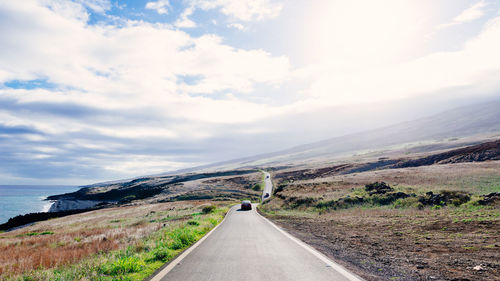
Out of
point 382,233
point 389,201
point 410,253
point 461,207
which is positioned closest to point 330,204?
point 389,201

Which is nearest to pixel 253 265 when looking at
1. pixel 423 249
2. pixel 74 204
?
pixel 423 249

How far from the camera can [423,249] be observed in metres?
8.65

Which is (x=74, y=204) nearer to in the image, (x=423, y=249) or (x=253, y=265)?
(x=253, y=265)

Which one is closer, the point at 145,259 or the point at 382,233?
the point at 145,259

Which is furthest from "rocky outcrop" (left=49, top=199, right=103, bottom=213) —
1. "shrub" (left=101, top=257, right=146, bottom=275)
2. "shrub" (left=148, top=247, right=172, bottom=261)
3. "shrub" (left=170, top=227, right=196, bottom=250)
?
"shrub" (left=101, top=257, right=146, bottom=275)

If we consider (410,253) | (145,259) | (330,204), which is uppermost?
(145,259)

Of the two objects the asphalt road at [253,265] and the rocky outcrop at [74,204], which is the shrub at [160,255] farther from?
the rocky outcrop at [74,204]

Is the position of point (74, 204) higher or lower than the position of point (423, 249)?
lower

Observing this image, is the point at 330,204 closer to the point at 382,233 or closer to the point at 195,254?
the point at 382,233

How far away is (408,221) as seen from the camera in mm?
14461

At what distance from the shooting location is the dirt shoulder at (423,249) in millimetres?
6121

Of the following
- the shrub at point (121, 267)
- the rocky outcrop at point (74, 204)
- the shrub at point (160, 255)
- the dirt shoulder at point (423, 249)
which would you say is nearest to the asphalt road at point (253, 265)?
the shrub at point (160, 255)

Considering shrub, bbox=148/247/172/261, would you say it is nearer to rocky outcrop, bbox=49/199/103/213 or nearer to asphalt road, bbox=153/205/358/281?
asphalt road, bbox=153/205/358/281

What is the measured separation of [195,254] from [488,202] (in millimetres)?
18510
